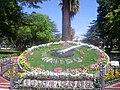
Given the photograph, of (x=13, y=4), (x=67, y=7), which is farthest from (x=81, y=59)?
(x=13, y=4)

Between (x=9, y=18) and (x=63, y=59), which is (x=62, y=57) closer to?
(x=63, y=59)

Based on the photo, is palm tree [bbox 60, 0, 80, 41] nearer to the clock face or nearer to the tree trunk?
the tree trunk

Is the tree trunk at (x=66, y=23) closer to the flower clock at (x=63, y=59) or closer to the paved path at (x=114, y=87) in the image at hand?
the flower clock at (x=63, y=59)

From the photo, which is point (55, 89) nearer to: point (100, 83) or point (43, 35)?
point (100, 83)

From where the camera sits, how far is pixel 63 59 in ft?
58.6

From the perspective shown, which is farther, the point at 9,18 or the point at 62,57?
the point at 9,18

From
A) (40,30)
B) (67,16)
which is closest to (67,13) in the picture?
(67,16)

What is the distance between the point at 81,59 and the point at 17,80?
21.1ft

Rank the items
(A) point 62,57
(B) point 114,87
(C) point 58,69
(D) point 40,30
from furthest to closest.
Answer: (D) point 40,30 < (A) point 62,57 < (C) point 58,69 < (B) point 114,87

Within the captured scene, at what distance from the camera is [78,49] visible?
63.8 ft

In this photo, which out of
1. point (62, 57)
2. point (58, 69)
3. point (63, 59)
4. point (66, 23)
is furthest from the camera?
point (66, 23)

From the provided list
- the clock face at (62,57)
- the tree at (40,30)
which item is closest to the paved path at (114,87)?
the clock face at (62,57)

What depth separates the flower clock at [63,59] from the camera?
→ 1684cm

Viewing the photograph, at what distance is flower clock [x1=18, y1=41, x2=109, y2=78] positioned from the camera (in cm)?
1684
